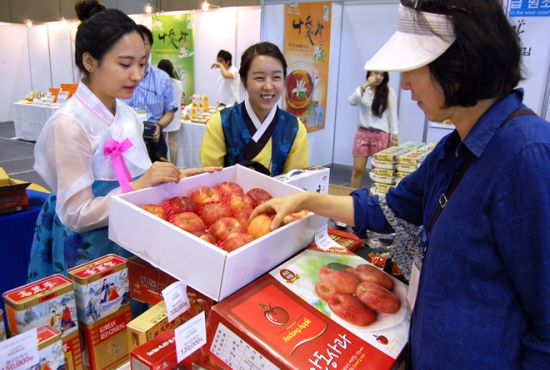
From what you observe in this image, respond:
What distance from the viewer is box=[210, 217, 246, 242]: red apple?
1.07 metres

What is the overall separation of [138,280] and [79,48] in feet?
2.74

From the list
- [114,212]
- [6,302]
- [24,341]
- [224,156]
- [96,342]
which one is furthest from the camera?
[224,156]

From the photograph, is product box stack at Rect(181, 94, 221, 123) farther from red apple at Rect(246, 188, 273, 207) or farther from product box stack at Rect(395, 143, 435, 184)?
red apple at Rect(246, 188, 273, 207)

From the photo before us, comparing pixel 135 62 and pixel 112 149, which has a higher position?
pixel 135 62

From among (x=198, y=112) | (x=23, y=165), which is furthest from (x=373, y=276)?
(x=23, y=165)

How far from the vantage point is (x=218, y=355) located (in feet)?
2.71

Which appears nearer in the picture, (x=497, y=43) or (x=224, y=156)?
(x=497, y=43)

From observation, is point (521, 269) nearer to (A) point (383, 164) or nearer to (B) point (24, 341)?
(B) point (24, 341)

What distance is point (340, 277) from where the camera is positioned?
995 mm

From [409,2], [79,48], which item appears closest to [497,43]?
[409,2]

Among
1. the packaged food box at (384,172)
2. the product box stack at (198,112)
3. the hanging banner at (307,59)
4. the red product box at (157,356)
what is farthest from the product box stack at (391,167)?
the product box stack at (198,112)

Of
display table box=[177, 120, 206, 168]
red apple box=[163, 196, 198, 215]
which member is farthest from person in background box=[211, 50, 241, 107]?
red apple box=[163, 196, 198, 215]

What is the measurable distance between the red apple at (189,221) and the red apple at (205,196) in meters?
0.14

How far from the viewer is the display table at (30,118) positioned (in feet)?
25.0
